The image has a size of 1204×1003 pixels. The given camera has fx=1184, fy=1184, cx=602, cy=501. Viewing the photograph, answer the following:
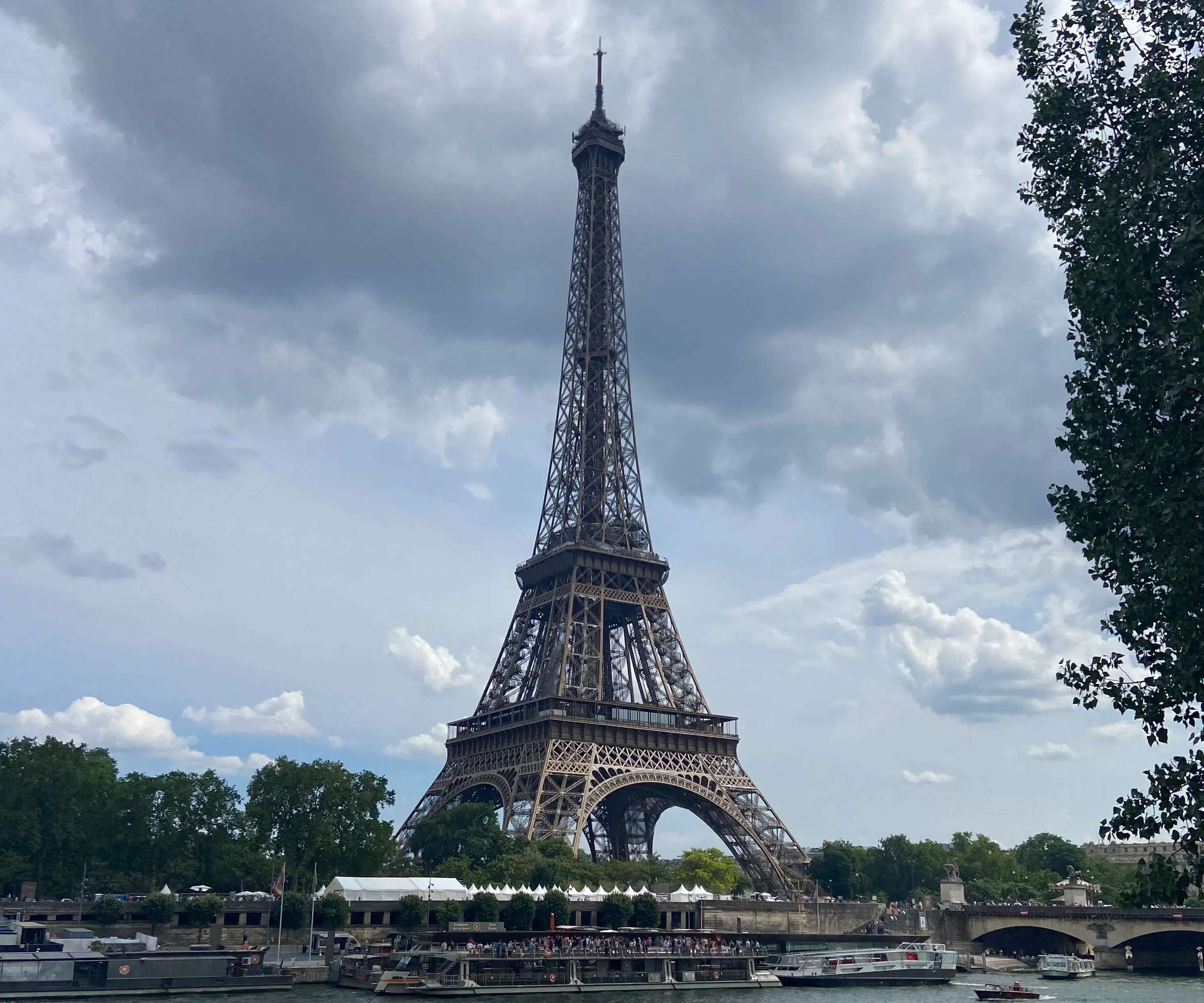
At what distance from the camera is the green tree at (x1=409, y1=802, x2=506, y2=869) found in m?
94.1

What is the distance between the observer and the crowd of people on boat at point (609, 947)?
69250mm

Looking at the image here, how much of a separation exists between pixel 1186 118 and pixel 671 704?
88.6 metres

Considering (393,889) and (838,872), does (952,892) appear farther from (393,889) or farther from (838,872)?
(393,889)

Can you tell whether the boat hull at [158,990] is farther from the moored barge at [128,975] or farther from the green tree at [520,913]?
the green tree at [520,913]

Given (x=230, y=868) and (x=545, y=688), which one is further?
(x=545, y=688)

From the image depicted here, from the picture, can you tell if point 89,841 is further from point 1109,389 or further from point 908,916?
point 1109,389

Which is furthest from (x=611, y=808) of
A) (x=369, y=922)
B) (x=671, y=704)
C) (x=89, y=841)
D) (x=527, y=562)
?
(x=89, y=841)

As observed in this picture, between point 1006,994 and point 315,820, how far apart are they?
48737 mm

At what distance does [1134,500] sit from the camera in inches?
845

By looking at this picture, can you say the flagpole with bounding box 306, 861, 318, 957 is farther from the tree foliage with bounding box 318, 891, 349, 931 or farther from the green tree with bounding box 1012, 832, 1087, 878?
the green tree with bounding box 1012, 832, 1087, 878

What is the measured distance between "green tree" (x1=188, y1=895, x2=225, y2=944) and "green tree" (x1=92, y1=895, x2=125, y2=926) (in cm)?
397

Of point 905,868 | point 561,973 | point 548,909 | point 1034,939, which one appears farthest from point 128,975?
point 905,868

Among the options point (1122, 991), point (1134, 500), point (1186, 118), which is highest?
point (1186, 118)

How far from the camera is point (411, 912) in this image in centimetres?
7562
